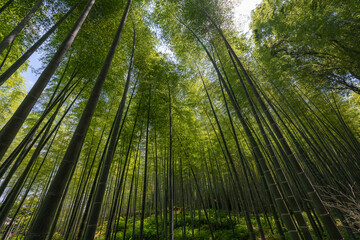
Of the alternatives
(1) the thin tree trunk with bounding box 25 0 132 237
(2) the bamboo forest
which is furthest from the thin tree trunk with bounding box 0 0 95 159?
(2) the bamboo forest

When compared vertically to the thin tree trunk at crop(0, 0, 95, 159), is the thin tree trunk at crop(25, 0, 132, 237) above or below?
below

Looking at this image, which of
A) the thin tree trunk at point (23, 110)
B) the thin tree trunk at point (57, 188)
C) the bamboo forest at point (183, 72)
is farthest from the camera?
the bamboo forest at point (183, 72)

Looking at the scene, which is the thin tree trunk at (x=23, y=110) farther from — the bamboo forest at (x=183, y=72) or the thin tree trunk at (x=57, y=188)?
the bamboo forest at (x=183, y=72)

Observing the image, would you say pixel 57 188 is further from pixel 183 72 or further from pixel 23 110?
pixel 183 72

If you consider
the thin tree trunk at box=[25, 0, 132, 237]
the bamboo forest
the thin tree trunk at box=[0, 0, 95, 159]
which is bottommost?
the thin tree trunk at box=[25, 0, 132, 237]

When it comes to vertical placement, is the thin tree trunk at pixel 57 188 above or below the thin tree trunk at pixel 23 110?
below

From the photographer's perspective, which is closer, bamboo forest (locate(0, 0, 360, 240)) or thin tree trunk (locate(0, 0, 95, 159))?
thin tree trunk (locate(0, 0, 95, 159))

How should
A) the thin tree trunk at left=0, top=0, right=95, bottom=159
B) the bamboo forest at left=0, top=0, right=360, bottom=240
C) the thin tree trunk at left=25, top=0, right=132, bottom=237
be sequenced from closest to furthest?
the thin tree trunk at left=25, top=0, right=132, bottom=237, the thin tree trunk at left=0, top=0, right=95, bottom=159, the bamboo forest at left=0, top=0, right=360, bottom=240

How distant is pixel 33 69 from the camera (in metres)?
3.34

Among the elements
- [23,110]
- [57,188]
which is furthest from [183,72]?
[57,188]

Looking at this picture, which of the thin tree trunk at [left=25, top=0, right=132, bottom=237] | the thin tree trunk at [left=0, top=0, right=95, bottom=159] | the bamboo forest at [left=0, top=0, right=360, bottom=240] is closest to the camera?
the thin tree trunk at [left=25, top=0, right=132, bottom=237]

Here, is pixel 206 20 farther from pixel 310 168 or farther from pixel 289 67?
pixel 310 168

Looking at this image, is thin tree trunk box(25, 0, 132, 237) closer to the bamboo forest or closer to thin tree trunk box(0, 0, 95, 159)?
thin tree trunk box(0, 0, 95, 159)

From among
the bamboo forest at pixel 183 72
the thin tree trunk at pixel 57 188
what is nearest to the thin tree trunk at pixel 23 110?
the thin tree trunk at pixel 57 188
